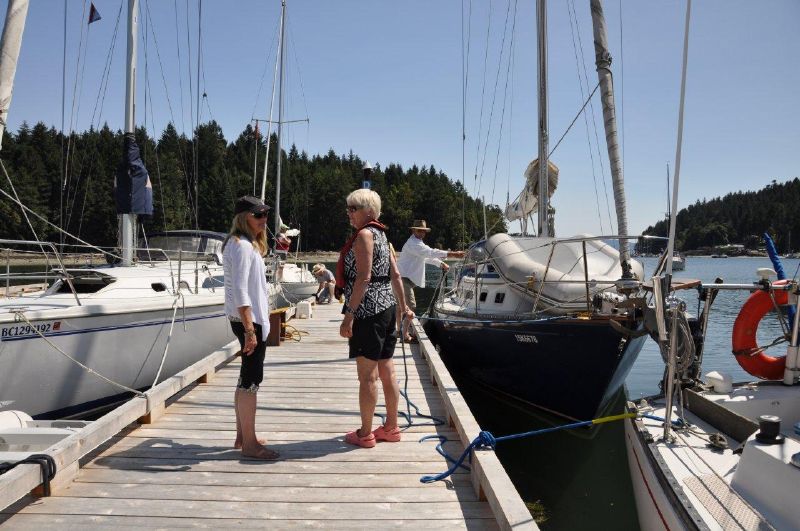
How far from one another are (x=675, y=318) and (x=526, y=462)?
4.34 meters

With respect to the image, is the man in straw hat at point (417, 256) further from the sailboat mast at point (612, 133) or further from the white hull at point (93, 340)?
the white hull at point (93, 340)

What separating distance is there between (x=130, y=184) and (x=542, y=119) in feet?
25.6

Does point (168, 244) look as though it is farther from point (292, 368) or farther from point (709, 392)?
point (709, 392)

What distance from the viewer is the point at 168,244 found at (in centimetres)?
1304

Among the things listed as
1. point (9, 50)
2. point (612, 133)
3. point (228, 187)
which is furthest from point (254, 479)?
point (228, 187)

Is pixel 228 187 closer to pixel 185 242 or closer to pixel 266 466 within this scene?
pixel 185 242

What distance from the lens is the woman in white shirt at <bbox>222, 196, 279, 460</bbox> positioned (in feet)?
12.3

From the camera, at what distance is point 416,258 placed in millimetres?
8383

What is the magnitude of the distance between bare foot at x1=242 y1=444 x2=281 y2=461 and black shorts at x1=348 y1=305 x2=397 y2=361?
897 mm

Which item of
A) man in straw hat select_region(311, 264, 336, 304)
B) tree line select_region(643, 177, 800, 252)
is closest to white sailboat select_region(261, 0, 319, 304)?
man in straw hat select_region(311, 264, 336, 304)

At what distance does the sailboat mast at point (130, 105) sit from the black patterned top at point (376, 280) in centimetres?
692

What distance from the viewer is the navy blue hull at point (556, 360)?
23.2 ft

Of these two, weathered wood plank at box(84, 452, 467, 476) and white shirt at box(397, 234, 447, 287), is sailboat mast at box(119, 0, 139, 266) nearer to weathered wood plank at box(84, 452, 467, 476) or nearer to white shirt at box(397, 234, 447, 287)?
white shirt at box(397, 234, 447, 287)

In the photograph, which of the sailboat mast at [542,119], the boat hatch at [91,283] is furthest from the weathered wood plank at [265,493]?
the sailboat mast at [542,119]
